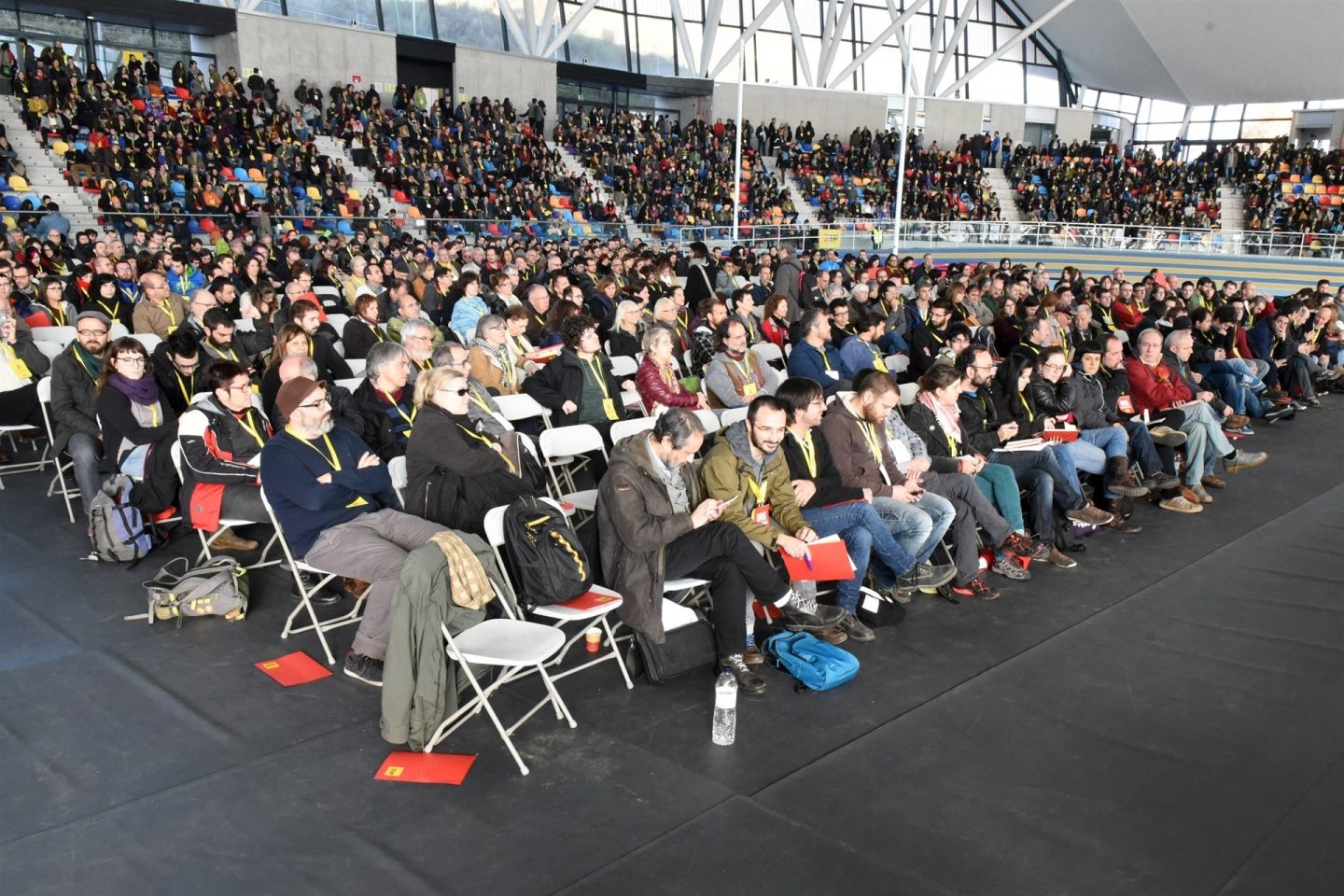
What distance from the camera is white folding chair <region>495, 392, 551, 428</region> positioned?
6449 mm

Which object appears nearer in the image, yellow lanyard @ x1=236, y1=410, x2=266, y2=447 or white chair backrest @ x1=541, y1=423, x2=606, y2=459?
yellow lanyard @ x1=236, y1=410, x2=266, y2=447

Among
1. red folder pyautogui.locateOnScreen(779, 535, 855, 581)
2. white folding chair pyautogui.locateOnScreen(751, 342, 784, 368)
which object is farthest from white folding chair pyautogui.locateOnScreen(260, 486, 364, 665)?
white folding chair pyautogui.locateOnScreen(751, 342, 784, 368)

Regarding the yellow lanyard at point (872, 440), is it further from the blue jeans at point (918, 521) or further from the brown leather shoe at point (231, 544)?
the brown leather shoe at point (231, 544)

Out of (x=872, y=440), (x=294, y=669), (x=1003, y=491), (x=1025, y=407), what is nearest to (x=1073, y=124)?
(x=1025, y=407)

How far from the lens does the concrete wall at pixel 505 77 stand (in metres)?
26.5

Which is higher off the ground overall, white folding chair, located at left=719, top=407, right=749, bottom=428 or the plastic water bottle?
white folding chair, located at left=719, top=407, right=749, bottom=428

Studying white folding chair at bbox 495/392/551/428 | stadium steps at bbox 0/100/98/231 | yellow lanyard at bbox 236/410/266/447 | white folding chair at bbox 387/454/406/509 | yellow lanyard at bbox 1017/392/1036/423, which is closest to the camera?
white folding chair at bbox 387/454/406/509

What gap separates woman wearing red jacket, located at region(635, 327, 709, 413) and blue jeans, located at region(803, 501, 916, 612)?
1800mm

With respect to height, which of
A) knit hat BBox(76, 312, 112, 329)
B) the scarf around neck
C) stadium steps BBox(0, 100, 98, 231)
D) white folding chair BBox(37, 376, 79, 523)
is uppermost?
stadium steps BBox(0, 100, 98, 231)

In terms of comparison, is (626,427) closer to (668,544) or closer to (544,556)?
(668,544)

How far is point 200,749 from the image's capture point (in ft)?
11.9

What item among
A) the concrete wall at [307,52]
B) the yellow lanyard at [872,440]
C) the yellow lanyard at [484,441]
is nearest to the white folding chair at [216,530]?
the yellow lanyard at [484,441]

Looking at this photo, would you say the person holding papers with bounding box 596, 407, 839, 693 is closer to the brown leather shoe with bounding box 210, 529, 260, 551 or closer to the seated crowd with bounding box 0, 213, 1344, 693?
the seated crowd with bounding box 0, 213, 1344, 693

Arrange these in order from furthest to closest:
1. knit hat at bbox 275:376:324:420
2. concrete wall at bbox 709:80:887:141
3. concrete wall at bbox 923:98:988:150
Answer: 1. concrete wall at bbox 923:98:988:150
2. concrete wall at bbox 709:80:887:141
3. knit hat at bbox 275:376:324:420
